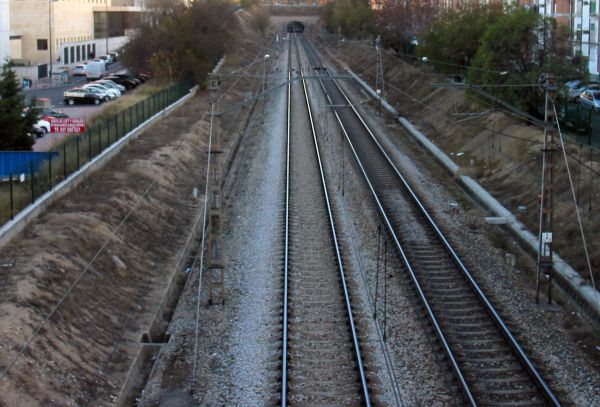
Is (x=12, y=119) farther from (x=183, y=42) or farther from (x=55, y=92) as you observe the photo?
(x=55, y=92)

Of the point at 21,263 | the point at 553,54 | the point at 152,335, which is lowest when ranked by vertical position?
the point at 152,335

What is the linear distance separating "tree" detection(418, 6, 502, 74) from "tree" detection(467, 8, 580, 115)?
30.6ft

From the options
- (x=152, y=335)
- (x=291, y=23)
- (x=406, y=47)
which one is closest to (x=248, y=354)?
(x=152, y=335)

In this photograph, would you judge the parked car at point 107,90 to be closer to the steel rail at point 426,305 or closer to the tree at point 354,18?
the steel rail at point 426,305

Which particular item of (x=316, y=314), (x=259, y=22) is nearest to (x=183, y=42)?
(x=316, y=314)

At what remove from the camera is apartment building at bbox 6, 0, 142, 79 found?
244 ft

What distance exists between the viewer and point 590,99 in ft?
130

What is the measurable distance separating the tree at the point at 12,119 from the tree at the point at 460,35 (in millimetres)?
22999

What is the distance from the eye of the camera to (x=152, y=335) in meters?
15.7

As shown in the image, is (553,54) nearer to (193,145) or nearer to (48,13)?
(193,145)

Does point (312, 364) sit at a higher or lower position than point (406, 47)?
lower

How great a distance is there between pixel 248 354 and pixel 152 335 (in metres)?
2.11

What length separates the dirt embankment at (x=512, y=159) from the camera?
20938mm

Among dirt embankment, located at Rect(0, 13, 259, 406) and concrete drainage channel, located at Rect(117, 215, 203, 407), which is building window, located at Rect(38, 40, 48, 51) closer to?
dirt embankment, located at Rect(0, 13, 259, 406)
